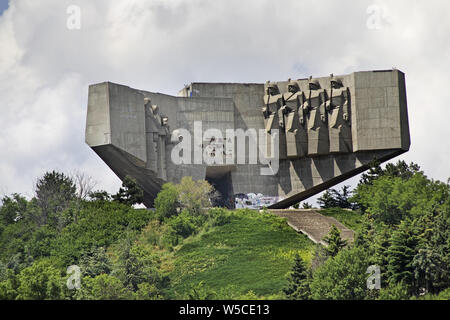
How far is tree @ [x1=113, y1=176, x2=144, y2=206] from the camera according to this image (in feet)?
Answer: 181

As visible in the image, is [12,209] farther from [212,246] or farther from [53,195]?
[212,246]

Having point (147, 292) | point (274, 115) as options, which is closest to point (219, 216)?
point (274, 115)

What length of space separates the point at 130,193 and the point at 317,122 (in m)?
12.1

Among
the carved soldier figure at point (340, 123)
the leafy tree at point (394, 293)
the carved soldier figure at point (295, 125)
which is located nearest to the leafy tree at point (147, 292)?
the leafy tree at point (394, 293)

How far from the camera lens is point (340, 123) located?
2292 inches

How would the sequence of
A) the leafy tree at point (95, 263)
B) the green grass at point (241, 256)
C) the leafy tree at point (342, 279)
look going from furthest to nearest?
the leafy tree at point (95, 263) → the green grass at point (241, 256) → the leafy tree at point (342, 279)

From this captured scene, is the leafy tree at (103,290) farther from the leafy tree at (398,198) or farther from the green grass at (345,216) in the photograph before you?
the green grass at (345,216)

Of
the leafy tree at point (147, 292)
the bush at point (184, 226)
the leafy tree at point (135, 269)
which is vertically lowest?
the leafy tree at point (147, 292)

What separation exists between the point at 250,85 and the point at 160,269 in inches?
690

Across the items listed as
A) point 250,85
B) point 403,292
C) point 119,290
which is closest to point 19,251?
point 119,290

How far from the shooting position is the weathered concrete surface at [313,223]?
50.5 m

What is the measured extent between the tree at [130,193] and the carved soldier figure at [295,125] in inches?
388

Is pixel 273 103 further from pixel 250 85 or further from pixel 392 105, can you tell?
pixel 392 105
